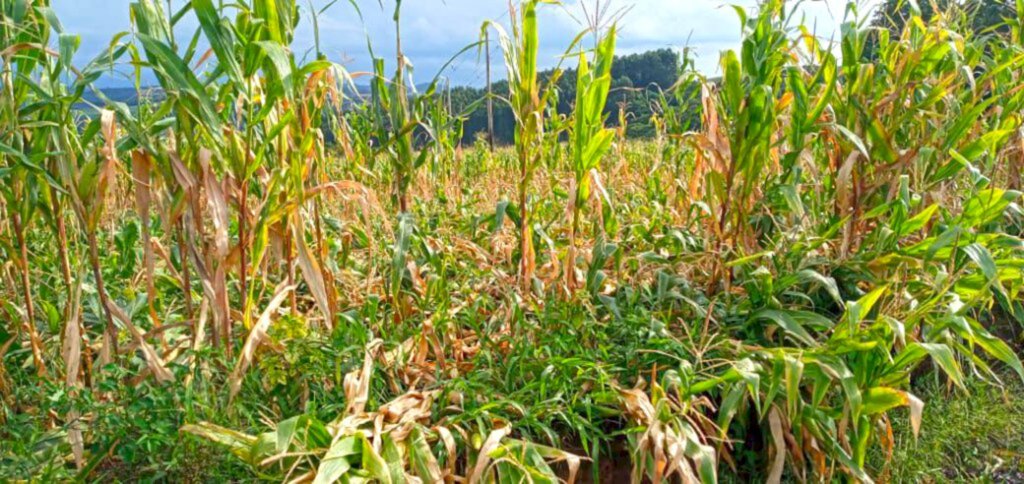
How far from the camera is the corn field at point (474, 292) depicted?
165 centimetres

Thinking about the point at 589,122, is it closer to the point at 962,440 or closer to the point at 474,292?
the point at 474,292

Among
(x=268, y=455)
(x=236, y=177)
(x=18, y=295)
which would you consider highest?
(x=236, y=177)

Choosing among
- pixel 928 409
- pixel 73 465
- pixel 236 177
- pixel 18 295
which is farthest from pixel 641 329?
pixel 18 295

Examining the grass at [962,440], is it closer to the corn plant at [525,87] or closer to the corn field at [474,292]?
the corn field at [474,292]

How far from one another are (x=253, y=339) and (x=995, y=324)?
267 cm

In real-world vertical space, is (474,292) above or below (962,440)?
above

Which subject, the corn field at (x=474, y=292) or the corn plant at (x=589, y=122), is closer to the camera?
the corn field at (x=474, y=292)

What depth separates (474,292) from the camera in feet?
8.27

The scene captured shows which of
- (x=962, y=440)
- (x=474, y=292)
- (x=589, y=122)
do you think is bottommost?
(x=962, y=440)

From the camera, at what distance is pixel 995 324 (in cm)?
281

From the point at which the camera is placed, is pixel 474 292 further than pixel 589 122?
Yes

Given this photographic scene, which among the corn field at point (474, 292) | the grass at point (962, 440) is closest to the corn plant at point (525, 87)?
the corn field at point (474, 292)

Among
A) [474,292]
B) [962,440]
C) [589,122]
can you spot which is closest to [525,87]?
[589,122]

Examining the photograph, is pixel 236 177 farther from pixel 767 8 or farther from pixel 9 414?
pixel 767 8
